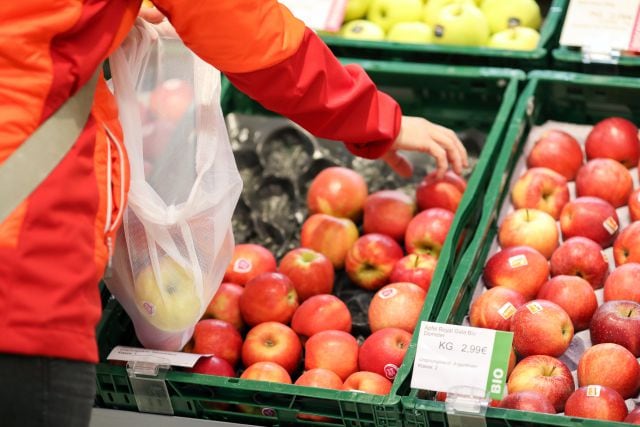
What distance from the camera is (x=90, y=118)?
1608mm

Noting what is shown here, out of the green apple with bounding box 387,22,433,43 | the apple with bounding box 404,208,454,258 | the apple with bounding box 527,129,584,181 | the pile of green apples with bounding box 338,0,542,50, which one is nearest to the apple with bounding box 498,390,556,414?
the apple with bounding box 404,208,454,258

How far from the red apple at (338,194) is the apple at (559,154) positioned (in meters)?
0.43

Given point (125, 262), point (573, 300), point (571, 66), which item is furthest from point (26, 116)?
point (571, 66)

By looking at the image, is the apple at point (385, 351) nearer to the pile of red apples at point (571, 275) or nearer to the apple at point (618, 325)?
the pile of red apples at point (571, 275)

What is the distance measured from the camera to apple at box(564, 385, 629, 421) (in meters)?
1.87

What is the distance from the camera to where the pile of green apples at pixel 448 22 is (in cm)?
295

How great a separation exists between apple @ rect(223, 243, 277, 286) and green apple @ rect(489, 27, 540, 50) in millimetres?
903

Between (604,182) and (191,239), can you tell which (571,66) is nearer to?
(604,182)

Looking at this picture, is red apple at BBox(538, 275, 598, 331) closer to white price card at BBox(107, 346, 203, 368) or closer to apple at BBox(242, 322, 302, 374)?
apple at BBox(242, 322, 302, 374)

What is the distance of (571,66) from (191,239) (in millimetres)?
1219

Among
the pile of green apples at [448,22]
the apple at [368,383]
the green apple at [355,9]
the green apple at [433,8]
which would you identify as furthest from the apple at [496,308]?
the green apple at [355,9]

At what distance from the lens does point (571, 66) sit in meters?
2.73

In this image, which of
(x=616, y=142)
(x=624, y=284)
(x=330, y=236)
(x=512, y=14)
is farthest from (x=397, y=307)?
(x=512, y=14)

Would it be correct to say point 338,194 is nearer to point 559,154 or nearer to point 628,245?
point 559,154
